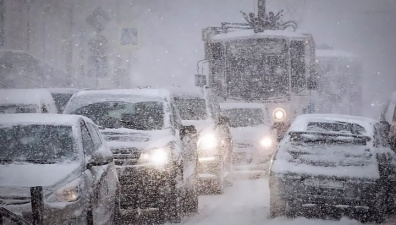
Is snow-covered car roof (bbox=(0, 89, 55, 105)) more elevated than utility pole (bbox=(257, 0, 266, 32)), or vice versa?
utility pole (bbox=(257, 0, 266, 32))

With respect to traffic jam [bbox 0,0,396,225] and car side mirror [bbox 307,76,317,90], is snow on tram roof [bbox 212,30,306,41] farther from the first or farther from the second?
traffic jam [bbox 0,0,396,225]

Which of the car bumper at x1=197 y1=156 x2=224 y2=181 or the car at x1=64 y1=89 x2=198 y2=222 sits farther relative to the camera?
the car bumper at x1=197 y1=156 x2=224 y2=181

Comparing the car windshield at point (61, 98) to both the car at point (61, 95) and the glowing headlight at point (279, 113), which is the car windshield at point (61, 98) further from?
A: the glowing headlight at point (279, 113)

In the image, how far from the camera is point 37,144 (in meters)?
7.21

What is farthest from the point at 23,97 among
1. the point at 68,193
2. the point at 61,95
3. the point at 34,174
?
the point at 68,193

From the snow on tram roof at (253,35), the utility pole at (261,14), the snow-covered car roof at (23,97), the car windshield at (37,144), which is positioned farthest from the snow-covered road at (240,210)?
the utility pole at (261,14)

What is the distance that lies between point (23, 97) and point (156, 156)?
4754 millimetres

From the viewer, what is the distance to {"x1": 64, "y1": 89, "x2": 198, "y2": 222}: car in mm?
9172

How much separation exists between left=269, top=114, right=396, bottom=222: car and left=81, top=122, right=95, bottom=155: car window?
3.11 meters

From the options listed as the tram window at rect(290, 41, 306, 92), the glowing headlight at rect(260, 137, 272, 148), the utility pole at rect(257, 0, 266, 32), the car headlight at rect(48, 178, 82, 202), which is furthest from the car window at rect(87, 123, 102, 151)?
the utility pole at rect(257, 0, 266, 32)

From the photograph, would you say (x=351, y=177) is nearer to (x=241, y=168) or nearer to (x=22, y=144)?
(x=22, y=144)

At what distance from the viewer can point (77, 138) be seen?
7.29m

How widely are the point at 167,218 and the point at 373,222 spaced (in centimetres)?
301

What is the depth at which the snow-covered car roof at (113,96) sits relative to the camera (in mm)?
10789
